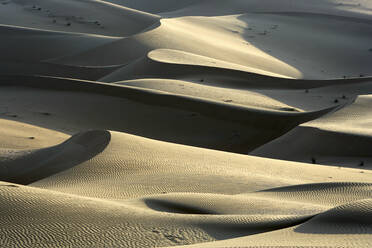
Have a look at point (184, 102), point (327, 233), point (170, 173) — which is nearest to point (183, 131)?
point (184, 102)

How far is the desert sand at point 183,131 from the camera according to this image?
369cm

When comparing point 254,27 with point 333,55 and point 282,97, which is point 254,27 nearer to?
point 333,55

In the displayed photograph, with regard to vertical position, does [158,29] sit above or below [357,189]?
below

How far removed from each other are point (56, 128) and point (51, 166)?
131 inches

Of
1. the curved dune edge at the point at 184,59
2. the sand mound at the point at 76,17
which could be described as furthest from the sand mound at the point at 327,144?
the sand mound at the point at 76,17

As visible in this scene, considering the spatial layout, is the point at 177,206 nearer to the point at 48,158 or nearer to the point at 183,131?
the point at 48,158

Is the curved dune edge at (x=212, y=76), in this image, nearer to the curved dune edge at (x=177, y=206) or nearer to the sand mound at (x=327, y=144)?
the sand mound at (x=327, y=144)

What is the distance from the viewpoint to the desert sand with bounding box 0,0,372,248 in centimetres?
369

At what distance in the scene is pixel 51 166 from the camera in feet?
20.6

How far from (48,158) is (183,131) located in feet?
12.8

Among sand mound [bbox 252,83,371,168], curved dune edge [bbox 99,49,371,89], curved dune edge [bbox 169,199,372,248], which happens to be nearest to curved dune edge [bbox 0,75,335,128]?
sand mound [bbox 252,83,371,168]

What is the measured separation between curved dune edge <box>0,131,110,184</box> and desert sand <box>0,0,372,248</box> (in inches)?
0.9

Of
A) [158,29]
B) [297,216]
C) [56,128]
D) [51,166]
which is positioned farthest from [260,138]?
[158,29]

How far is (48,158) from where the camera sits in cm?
655
